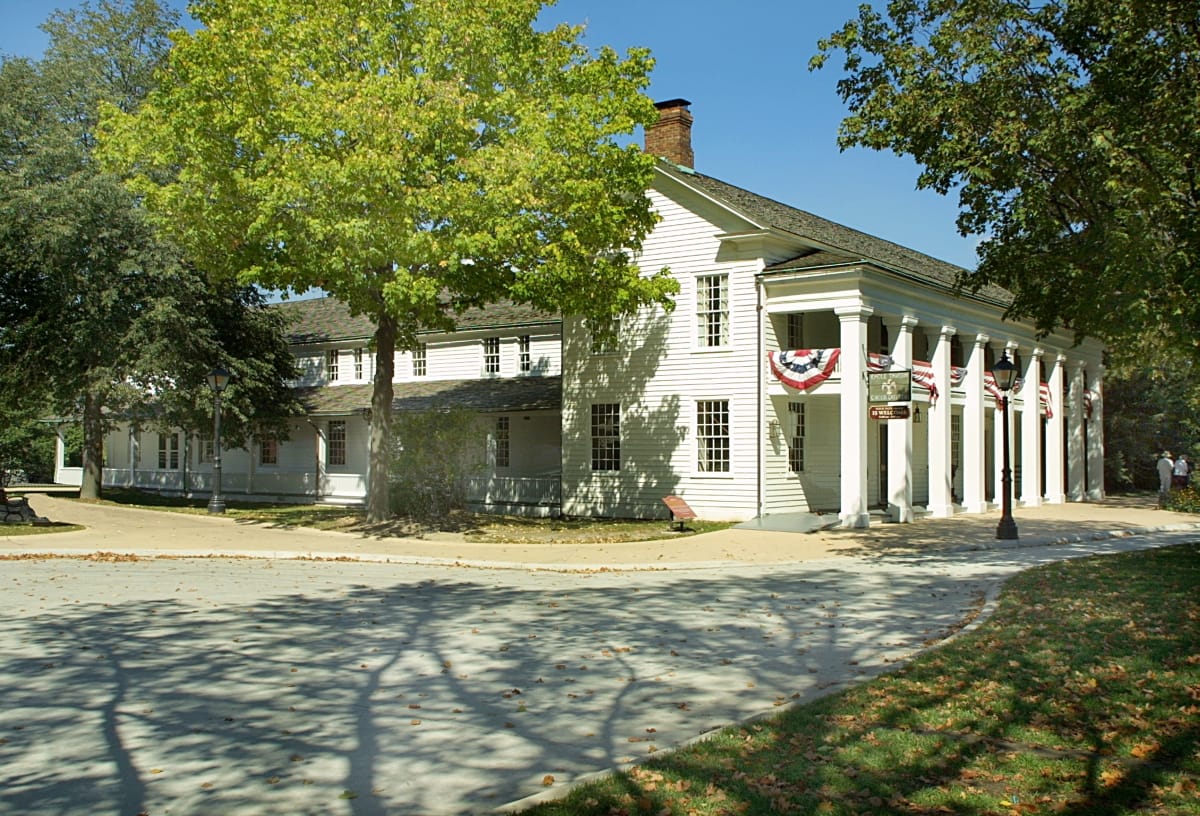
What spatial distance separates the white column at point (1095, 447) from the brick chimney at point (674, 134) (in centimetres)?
1936

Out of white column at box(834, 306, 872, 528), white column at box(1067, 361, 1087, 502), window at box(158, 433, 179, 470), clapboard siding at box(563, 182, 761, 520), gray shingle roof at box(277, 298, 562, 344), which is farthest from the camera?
window at box(158, 433, 179, 470)

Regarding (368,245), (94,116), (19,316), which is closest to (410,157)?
(368,245)

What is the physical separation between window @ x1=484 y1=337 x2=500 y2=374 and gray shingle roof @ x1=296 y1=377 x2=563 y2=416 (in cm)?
47

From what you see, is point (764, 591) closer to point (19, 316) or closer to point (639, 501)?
point (639, 501)

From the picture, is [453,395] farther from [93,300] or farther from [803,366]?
[803,366]

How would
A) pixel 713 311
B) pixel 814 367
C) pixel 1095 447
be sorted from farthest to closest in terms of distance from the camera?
pixel 1095 447 < pixel 713 311 < pixel 814 367

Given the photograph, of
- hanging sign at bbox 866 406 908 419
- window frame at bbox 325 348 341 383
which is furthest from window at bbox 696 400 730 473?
window frame at bbox 325 348 341 383

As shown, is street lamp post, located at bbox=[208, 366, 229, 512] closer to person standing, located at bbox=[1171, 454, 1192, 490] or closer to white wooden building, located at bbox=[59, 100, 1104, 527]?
white wooden building, located at bbox=[59, 100, 1104, 527]

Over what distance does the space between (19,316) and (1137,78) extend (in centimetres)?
3048

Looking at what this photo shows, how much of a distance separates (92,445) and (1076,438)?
35.2 metres

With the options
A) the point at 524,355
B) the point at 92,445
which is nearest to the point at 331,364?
the point at 92,445

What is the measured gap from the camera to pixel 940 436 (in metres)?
27.2

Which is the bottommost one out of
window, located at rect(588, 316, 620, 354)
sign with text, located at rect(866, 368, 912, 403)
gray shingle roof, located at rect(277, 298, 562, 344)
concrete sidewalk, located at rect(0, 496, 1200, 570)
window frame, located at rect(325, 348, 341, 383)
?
concrete sidewalk, located at rect(0, 496, 1200, 570)

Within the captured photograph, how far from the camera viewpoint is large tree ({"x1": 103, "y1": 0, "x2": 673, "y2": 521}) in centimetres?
1948
